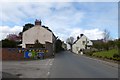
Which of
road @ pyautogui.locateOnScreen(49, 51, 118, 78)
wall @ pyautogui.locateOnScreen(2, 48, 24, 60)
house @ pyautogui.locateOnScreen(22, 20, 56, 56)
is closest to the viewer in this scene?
road @ pyautogui.locateOnScreen(49, 51, 118, 78)

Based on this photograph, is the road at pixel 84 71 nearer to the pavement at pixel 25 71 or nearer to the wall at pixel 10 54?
the pavement at pixel 25 71

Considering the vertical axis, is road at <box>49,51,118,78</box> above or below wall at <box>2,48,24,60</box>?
below

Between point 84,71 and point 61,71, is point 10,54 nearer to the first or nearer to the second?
point 61,71

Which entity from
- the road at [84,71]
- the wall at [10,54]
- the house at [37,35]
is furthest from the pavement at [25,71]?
the house at [37,35]

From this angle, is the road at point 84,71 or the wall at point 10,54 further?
the wall at point 10,54

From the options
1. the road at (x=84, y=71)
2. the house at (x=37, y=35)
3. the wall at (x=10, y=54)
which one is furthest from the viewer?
the house at (x=37, y=35)

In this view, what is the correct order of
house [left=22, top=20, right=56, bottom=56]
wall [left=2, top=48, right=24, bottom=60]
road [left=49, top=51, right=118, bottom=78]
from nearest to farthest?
road [left=49, top=51, right=118, bottom=78] → wall [left=2, top=48, right=24, bottom=60] → house [left=22, top=20, right=56, bottom=56]

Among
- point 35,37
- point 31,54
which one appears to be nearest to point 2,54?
point 31,54

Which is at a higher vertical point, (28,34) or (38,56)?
(28,34)

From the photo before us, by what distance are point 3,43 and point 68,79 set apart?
34414mm

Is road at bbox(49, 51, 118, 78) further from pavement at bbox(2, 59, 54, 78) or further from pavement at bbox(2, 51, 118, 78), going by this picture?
pavement at bbox(2, 59, 54, 78)

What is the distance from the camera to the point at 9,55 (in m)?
39.9

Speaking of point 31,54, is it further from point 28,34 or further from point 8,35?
point 8,35

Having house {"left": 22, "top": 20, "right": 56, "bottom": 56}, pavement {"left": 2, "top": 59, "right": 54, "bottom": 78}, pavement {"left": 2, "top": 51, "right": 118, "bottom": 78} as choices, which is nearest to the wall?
pavement {"left": 2, "top": 51, "right": 118, "bottom": 78}
